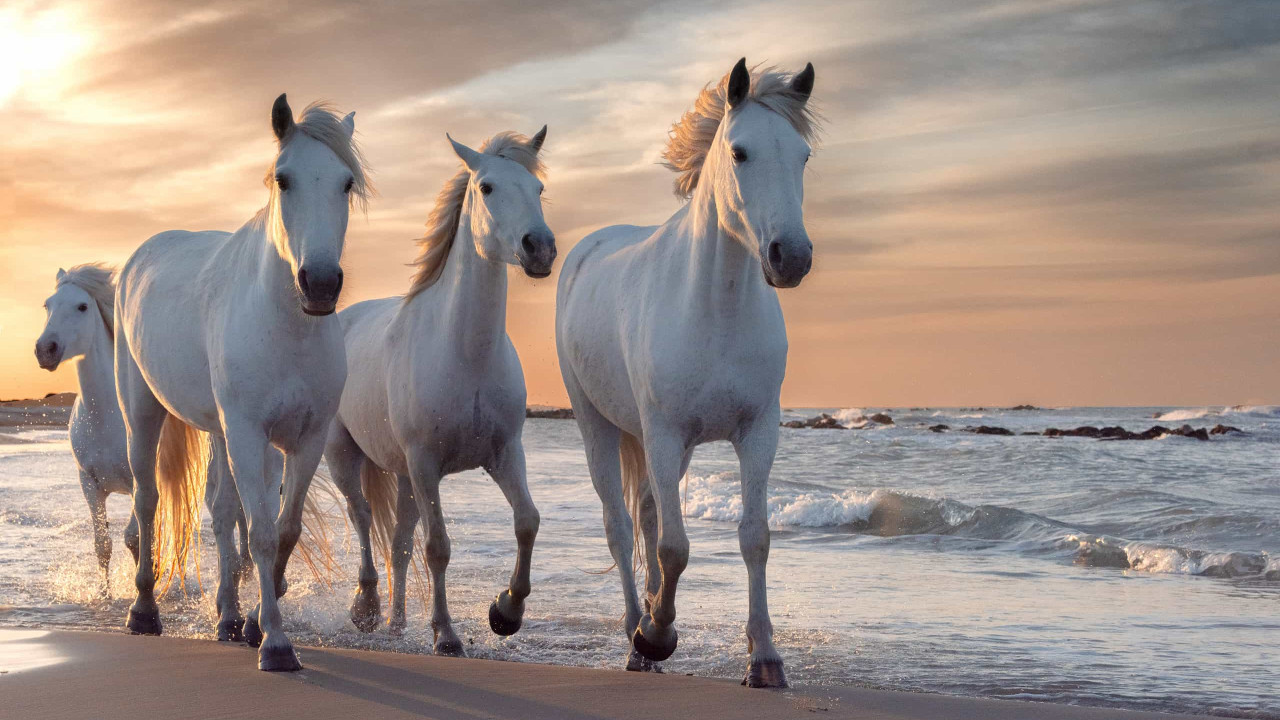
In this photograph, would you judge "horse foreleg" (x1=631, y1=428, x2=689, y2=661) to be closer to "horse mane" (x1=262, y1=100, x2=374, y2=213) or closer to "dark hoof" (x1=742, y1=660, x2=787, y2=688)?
"dark hoof" (x1=742, y1=660, x2=787, y2=688)

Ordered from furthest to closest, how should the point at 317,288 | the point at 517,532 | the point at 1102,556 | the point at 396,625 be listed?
the point at 1102,556 → the point at 396,625 → the point at 517,532 → the point at 317,288

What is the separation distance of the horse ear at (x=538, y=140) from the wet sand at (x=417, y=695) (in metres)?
2.34

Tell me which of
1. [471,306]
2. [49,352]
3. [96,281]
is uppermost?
[96,281]

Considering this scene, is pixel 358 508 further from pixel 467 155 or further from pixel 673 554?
pixel 673 554

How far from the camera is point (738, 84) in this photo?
12.5 feet

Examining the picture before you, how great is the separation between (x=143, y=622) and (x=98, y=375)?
2987 mm

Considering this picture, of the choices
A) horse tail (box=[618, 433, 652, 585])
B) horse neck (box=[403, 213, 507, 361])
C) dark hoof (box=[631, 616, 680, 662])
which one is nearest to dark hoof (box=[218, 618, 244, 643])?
horse neck (box=[403, 213, 507, 361])

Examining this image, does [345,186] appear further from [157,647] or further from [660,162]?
[157,647]

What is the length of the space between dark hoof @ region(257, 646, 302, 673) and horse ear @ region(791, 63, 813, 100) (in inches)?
109

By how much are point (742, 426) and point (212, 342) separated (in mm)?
2280

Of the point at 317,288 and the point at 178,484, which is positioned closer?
the point at 317,288

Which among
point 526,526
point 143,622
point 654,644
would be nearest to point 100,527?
point 143,622

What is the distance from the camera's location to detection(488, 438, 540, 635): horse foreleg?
4902 mm

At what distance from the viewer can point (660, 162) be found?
458cm
